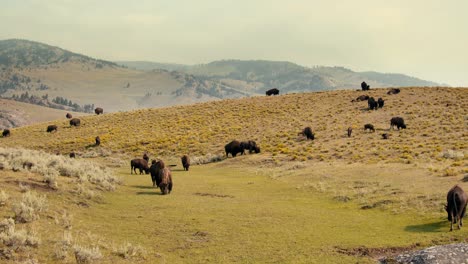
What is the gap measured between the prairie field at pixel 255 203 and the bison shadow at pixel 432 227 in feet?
0.16

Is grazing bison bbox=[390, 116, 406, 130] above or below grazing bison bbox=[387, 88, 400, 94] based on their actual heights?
below

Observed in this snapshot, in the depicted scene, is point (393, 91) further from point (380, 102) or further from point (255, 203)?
point (255, 203)

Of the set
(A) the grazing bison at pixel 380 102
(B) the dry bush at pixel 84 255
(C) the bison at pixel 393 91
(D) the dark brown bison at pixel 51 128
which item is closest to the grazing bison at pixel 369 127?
(A) the grazing bison at pixel 380 102

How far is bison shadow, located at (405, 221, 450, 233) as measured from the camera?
17.7 m

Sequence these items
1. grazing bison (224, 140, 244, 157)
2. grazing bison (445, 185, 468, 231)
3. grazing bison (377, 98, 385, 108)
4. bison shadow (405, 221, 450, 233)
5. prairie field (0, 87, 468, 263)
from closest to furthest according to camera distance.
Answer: prairie field (0, 87, 468, 263), grazing bison (445, 185, 468, 231), bison shadow (405, 221, 450, 233), grazing bison (224, 140, 244, 157), grazing bison (377, 98, 385, 108)

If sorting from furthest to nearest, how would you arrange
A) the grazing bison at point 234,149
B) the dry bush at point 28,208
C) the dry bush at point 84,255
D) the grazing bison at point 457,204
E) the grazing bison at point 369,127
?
the grazing bison at point 369,127 → the grazing bison at point 234,149 → the grazing bison at point 457,204 → the dry bush at point 28,208 → the dry bush at point 84,255

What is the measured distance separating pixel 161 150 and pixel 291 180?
2854 cm

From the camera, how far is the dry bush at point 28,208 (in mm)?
15578

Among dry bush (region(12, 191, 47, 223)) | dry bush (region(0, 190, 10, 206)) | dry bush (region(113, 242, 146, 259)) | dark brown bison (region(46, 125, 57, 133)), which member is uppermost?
dark brown bison (region(46, 125, 57, 133))

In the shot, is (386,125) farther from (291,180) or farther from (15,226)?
(15,226)

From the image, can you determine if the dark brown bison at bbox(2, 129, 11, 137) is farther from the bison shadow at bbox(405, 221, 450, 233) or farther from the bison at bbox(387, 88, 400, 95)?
the bison shadow at bbox(405, 221, 450, 233)

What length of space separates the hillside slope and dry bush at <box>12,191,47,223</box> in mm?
29448

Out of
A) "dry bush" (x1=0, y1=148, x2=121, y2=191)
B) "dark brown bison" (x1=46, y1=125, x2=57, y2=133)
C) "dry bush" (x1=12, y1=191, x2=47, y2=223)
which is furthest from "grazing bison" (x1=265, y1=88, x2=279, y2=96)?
"dry bush" (x1=12, y1=191, x2=47, y2=223)

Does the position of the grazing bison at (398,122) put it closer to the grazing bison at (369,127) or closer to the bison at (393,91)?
the grazing bison at (369,127)
